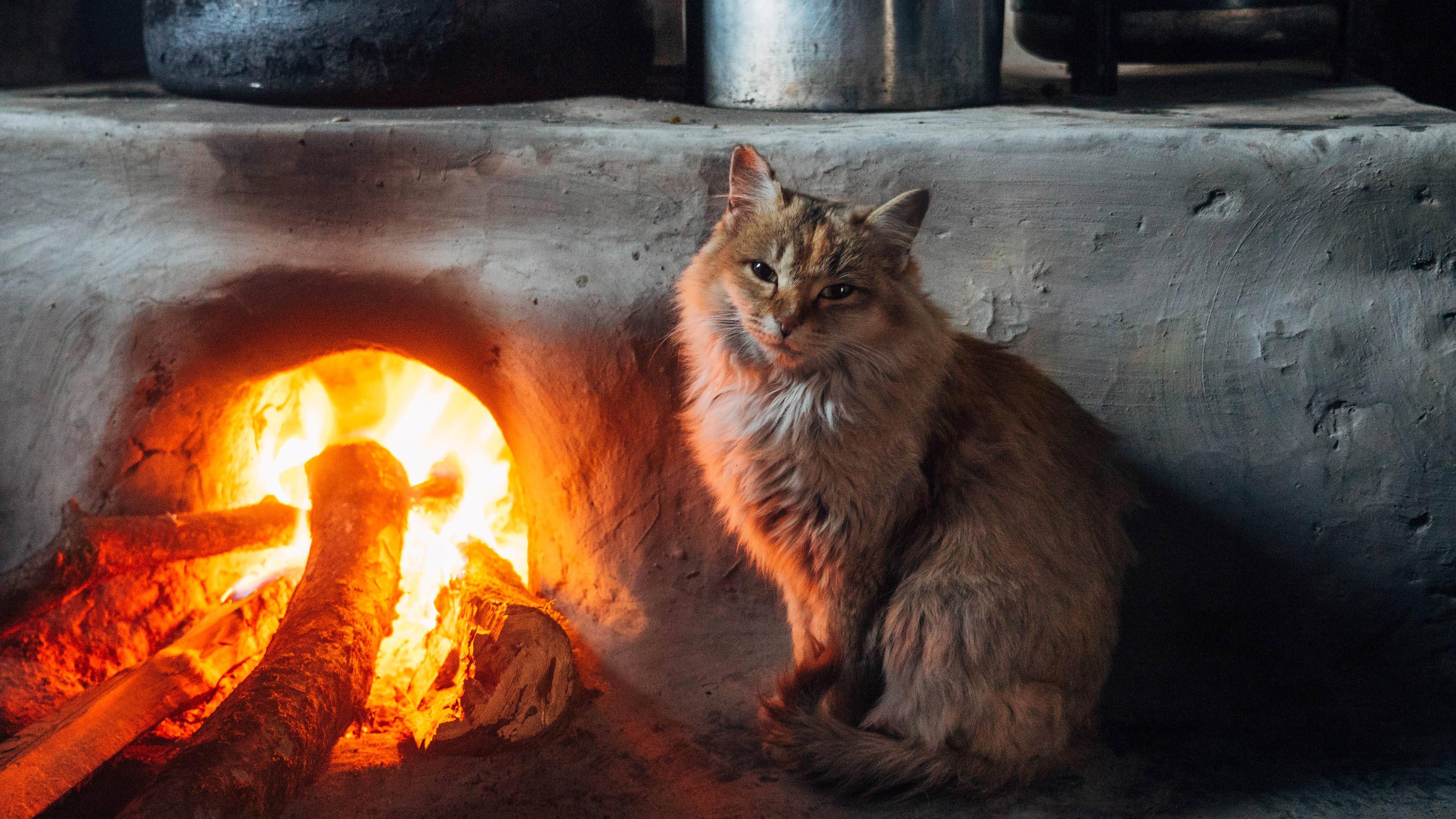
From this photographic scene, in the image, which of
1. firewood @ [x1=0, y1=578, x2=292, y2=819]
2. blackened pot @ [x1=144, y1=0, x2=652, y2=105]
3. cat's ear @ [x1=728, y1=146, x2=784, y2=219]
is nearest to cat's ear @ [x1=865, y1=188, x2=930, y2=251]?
cat's ear @ [x1=728, y1=146, x2=784, y2=219]

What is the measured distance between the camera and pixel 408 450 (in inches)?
130

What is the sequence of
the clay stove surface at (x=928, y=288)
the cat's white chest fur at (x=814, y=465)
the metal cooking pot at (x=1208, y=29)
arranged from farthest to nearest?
1. the metal cooking pot at (x=1208, y=29)
2. the clay stove surface at (x=928, y=288)
3. the cat's white chest fur at (x=814, y=465)

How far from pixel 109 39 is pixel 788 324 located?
327 cm

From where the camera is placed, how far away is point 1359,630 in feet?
7.36

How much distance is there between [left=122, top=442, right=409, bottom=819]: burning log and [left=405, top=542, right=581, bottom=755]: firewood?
0.19 m

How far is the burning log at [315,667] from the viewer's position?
1.83 metres

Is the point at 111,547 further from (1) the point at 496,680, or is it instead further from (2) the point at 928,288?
(2) the point at 928,288

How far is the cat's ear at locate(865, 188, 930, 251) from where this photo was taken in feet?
6.06

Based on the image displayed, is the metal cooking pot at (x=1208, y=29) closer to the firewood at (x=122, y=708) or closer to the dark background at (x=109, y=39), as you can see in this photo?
the dark background at (x=109, y=39)

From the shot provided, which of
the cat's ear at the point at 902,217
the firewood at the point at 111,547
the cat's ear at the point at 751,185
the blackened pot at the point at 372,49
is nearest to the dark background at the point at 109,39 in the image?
the blackened pot at the point at 372,49

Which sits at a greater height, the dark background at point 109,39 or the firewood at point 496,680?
the dark background at point 109,39

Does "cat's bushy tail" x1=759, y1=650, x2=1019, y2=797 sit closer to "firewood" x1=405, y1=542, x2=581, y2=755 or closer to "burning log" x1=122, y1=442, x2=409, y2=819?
"firewood" x1=405, y1=542, x2=581, y2=755

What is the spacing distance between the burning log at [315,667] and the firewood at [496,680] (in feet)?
0.62

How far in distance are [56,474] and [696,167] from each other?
5.98 feet
